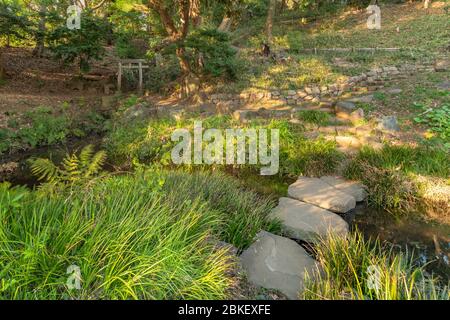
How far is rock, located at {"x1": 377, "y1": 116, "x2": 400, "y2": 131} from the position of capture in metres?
7.82

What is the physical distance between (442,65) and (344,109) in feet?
16.3

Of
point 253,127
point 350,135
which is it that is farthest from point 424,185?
point 253,127

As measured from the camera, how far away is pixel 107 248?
2787 mm

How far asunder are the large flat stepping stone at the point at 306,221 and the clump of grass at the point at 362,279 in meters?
0.83

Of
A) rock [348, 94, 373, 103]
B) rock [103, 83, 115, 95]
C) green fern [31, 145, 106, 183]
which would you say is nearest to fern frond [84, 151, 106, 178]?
green fern [31, 145, 106, 183]

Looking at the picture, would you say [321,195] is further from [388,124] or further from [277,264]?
[388,124]

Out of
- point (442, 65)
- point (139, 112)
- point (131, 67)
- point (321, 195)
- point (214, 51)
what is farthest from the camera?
point (131, 67)

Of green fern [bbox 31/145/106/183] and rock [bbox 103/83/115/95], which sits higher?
rock [bbox 103/83/115/95]

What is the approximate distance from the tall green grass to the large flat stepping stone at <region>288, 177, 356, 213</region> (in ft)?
8.57

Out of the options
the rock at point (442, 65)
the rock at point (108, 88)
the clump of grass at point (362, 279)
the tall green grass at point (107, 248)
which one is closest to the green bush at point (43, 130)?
the rock at point (108, 88)

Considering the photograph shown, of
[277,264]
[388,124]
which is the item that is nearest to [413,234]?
[277,264]

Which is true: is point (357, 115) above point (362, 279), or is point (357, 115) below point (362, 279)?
above

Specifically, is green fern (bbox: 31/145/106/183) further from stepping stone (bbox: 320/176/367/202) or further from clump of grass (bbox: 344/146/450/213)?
clump of grass (bbox: 344/146/450/213)
